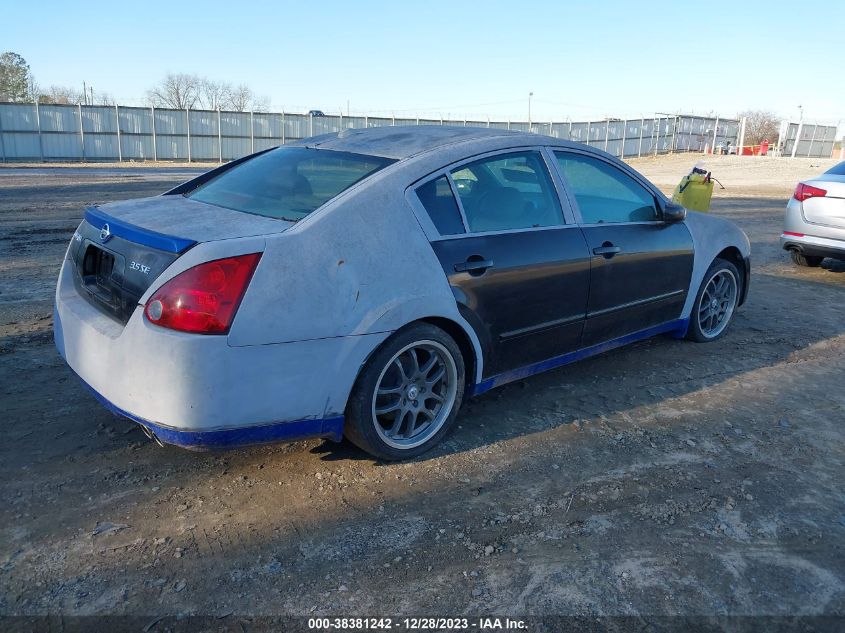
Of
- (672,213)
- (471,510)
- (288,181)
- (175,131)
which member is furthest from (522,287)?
(175,131)

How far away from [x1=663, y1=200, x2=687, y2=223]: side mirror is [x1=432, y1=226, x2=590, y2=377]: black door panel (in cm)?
98

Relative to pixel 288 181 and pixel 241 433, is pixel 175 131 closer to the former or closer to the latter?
pixel 288 181

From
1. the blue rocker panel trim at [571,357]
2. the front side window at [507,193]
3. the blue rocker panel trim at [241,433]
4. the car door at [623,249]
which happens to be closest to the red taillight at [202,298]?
the blue rocker panel trim at [241,433]

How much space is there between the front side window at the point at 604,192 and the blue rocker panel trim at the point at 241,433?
6.95ft

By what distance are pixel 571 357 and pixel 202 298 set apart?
7.87 ft

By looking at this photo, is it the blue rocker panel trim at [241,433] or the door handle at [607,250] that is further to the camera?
the door handle at [607,250]

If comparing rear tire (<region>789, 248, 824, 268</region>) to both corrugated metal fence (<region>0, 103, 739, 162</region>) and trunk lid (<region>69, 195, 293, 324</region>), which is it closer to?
trunk lid (<region>69, 195, 293, 324</region>)

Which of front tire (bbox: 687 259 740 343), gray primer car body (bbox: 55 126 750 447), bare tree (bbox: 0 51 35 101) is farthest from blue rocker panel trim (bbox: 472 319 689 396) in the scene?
bare tree (bbox: 0 51 35 101)

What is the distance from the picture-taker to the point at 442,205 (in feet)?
11.7

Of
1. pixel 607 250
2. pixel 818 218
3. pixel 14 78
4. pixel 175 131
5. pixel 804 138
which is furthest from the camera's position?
pixel 14 78

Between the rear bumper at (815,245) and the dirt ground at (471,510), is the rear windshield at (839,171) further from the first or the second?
the dirt ground at (471,510)

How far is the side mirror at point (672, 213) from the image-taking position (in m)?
4.77

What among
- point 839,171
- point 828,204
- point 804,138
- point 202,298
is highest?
point 804,138

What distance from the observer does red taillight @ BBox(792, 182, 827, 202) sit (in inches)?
316
